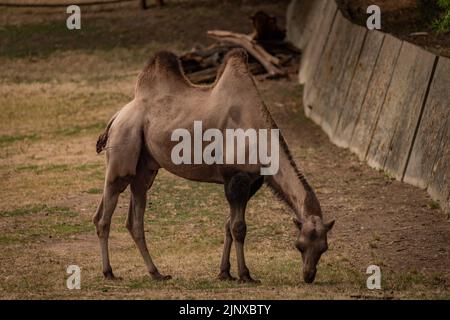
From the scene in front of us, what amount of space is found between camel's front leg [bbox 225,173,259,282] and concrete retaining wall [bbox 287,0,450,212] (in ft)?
14.0

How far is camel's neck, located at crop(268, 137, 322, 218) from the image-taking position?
12797mm

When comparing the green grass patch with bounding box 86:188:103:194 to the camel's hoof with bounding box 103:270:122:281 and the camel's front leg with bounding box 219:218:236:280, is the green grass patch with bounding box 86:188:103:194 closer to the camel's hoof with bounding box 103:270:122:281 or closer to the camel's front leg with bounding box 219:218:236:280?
the camel's hoof with bounding box 103:270:122:281

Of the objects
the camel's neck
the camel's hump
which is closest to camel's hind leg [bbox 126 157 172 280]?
the camel's hump

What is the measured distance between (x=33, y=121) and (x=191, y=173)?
14.1 m

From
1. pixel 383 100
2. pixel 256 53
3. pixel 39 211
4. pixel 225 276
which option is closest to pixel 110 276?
pixel 225 276

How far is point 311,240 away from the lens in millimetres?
12672

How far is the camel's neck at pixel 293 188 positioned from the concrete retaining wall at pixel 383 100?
13.6 ft

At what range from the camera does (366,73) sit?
21.7 m

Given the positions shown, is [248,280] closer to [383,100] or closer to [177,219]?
[177,219]

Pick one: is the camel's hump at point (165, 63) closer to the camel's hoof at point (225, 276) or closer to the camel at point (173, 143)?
the camel at point (173, 143)

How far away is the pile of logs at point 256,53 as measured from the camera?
29.5 m

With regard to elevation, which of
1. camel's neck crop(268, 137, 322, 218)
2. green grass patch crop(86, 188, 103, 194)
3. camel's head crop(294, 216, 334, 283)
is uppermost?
camel's neck crop(268, 137, 322, 218)

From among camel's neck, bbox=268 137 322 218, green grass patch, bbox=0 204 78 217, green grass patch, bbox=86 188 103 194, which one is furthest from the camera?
green grass patch, bbox=86 188 103 194
